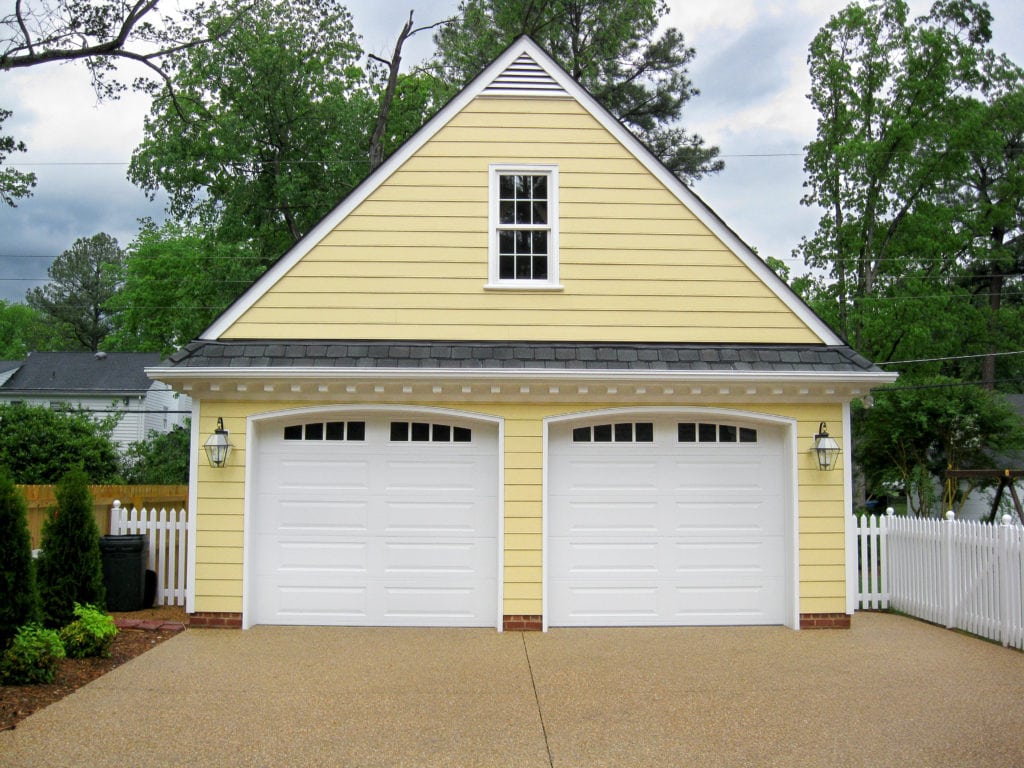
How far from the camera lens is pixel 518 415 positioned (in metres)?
9.70

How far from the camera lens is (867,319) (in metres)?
22.7

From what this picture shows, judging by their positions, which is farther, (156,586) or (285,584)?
(156,586)

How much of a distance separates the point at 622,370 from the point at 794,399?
79.2 inches

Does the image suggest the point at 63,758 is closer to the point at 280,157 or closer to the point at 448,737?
the point at 448,737

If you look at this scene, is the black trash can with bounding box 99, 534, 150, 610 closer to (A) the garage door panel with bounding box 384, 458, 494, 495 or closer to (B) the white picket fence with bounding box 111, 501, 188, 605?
(B) the white picket fence with bounding box 111, 501, 188, 605

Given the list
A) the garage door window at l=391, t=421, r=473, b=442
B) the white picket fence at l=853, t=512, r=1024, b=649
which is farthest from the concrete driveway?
the garage door window at l=391, t=421, r=473, b=442

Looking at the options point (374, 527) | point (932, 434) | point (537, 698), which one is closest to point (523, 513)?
point (374, 527)

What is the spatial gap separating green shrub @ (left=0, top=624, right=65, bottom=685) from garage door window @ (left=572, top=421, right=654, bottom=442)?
545 centimetres

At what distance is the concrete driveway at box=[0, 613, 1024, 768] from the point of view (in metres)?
5.53

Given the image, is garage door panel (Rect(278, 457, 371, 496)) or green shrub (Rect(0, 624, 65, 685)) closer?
green shrub (Rect(0, 624, 65, 685))

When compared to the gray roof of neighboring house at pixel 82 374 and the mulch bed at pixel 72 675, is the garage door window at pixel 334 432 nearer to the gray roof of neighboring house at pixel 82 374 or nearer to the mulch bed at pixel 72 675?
the mulch bed at pixel 72 675

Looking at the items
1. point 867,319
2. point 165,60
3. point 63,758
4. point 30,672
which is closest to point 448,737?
point 63,758

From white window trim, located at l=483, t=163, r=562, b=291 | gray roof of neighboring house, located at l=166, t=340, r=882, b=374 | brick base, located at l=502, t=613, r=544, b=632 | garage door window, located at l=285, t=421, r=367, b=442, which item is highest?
white window trim, located at l=483, t=163, r=562, b=291

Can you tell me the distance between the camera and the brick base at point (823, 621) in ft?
31.7
